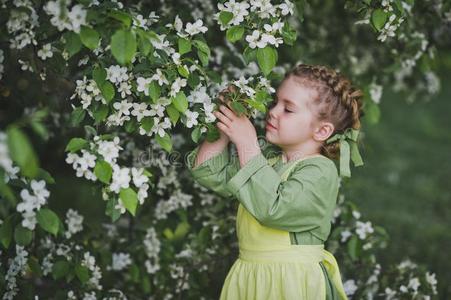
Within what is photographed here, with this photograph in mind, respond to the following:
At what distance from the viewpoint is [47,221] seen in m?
2.08

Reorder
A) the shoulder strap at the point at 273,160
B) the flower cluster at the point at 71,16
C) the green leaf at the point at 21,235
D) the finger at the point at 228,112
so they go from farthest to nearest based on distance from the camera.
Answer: the shoulder strap at the point at 273,160 → the finger at the point at 228,112 → the green leaf at the point at 21,235 → the flower cluster at the point at 71,16

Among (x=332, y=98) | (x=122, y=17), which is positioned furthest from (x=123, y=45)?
(x=332, y=98)

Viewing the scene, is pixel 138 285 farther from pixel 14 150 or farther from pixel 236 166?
pixel 14 150

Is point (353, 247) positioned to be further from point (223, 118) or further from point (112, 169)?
point (112, 169)

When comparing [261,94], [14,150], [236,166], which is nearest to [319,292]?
[236,166]

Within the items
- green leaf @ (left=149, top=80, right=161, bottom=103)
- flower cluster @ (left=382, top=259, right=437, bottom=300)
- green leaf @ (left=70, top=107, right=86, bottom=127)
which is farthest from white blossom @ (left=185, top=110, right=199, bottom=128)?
flower cluster @ (left=382, top=259, right=437, bottom=300)

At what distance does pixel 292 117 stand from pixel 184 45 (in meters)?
0.51

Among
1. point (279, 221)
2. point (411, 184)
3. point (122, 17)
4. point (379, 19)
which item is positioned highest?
point (122, 17)

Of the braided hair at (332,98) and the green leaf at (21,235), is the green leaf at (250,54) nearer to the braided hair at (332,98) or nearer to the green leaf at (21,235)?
the braided hair at (332,98)

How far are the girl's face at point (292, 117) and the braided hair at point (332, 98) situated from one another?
0.03m

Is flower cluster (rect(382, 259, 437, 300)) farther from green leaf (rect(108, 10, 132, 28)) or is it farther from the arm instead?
green leaf (rect(108, 10, 132, 28))

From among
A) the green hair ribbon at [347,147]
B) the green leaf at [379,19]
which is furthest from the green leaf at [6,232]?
the green leaf at [379,19]

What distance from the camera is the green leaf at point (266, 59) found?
7.85ft

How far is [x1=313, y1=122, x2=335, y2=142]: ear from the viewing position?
8.57 feet
